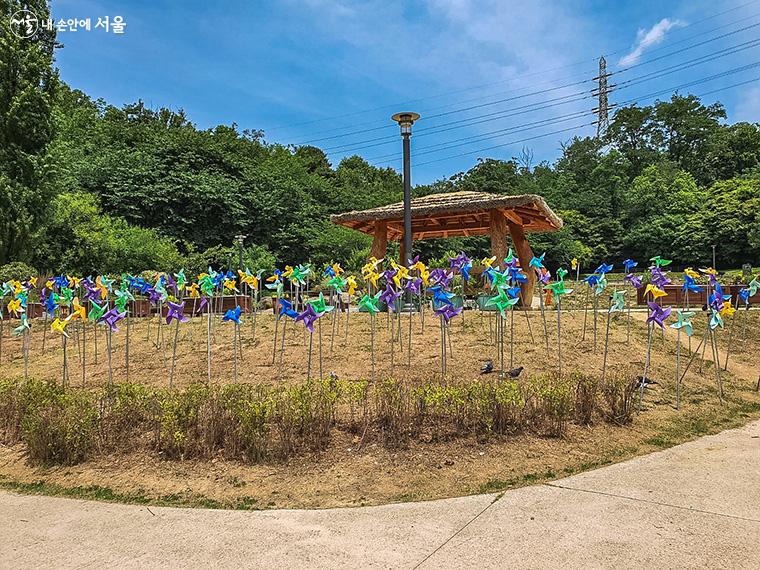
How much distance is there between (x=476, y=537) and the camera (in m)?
2.76

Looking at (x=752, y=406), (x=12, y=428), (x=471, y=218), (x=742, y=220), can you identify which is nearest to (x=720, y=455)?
(x=752, y=406)

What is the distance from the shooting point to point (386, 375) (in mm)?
6125

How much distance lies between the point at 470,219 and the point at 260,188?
1991 cm

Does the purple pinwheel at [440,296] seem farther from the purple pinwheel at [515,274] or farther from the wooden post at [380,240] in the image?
the wooden post at [380,240]

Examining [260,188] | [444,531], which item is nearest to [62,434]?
[444,531]

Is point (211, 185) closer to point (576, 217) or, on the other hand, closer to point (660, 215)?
point (576, 217)

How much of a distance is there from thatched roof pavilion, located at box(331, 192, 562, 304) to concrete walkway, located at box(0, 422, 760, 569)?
8.55 metres

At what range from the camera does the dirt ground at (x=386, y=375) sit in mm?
3611

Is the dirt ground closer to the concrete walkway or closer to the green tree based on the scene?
the concrete walkway

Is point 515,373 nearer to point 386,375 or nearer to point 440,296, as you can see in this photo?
point 440,296

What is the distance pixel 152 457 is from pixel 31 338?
7742mm

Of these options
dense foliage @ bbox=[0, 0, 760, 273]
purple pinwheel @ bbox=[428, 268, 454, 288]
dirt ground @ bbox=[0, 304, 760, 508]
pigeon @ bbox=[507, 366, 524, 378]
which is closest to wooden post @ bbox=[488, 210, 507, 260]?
dirt ground @ bbox=[0, 304, 760, 508]

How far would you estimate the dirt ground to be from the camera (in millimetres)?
3611

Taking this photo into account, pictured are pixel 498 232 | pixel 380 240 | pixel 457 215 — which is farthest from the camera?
pixel 380 240
